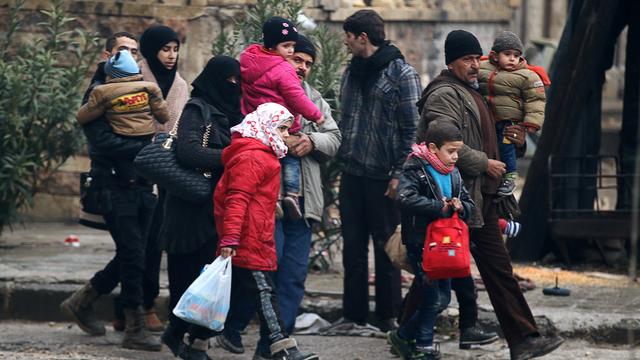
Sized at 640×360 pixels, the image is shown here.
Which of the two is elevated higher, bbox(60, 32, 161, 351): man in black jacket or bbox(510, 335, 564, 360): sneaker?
bbox(60, 32, 161, 351): man in black jacket

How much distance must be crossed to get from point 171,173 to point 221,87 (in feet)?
1.91

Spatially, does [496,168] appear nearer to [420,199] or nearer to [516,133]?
[516,133]

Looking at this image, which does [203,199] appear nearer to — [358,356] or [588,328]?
[358,356]

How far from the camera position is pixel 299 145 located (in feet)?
30.7

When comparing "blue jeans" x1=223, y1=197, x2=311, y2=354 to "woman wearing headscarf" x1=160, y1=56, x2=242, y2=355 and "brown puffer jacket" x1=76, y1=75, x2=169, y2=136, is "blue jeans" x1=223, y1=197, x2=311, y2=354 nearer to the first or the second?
"woman wearing headscarf" x1=160, y1=56, x2=242, y2=355

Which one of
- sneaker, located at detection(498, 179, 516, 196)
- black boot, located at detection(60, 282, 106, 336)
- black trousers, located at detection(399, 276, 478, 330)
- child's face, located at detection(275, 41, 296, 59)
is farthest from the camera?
black boot, located at detection(60, 282, 106, 336)

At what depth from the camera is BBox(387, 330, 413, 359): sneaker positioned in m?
9.22

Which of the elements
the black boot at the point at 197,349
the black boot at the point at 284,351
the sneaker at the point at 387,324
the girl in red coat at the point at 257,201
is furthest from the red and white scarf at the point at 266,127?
the sneaker at the point at 387,324

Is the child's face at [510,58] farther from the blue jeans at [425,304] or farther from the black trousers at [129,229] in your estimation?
the black trousers at [129,229]

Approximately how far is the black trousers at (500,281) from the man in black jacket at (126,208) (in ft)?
6.54

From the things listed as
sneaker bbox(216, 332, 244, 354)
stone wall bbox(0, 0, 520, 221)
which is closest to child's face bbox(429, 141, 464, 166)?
sneaker bbox(216, 332, 244, 354)

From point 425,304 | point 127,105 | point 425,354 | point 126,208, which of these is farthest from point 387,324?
point 127,105

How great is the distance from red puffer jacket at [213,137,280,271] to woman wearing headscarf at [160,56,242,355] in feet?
0.82

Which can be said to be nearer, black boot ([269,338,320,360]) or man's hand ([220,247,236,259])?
man's hand ([220,247,236,259])
